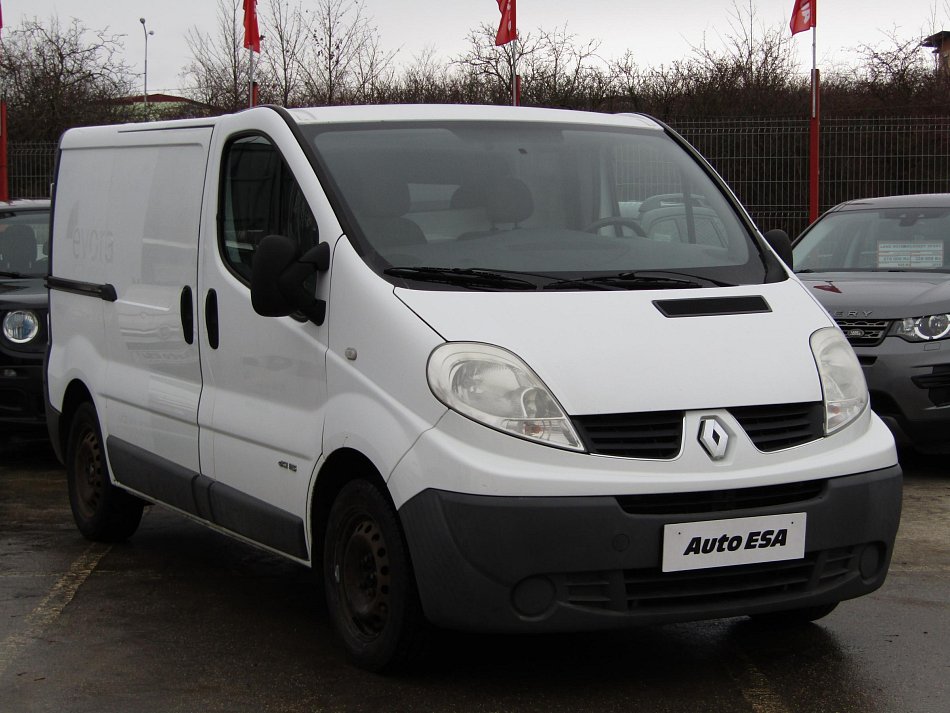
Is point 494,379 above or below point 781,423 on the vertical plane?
above

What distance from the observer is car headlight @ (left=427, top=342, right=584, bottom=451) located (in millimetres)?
3865

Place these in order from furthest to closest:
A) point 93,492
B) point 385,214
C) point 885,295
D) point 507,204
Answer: point 885,295, point 93,492, point 507,204, point 385,214

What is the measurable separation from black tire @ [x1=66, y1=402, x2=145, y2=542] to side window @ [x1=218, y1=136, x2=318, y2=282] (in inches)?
62.1

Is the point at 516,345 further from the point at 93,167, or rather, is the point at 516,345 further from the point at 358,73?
the point at 358,73

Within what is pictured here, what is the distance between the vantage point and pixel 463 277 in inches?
171

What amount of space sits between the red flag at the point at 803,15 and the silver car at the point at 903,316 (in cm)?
1108

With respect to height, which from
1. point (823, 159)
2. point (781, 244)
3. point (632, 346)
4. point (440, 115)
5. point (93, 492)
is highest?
point (823, 159)

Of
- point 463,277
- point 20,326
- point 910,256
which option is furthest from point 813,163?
point 463,277

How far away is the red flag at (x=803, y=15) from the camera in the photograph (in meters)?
19.4

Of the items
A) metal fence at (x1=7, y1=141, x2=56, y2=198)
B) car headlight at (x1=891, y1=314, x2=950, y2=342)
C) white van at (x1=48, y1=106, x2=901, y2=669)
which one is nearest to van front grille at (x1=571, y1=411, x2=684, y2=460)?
white van at (x1=48, y1=106, x2=901, y2=669)

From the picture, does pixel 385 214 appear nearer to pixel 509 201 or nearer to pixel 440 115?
pixel 509 201

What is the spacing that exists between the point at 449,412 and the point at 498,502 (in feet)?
0.96

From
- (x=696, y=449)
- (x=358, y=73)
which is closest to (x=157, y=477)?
(x=696, y=449)

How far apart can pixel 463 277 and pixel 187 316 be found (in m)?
1.43
